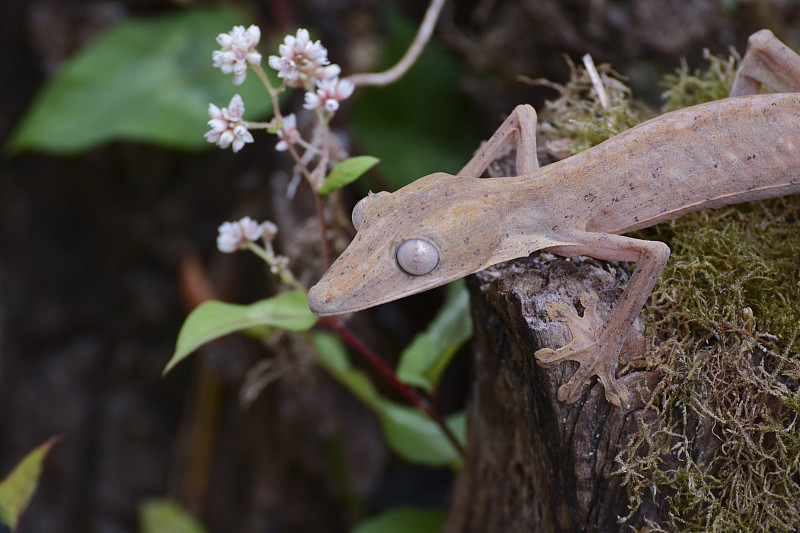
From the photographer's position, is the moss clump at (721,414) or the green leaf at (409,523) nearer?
the moss clump at (721,414)

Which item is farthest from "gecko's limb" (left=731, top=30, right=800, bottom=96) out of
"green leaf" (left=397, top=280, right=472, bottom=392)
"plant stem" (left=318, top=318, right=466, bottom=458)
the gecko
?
"plant stem" (left=318, top=318, right=466, bottom=458)

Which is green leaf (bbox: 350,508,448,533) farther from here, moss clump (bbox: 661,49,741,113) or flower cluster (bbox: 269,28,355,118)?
moss clump (bbox: 661,49,741,113)

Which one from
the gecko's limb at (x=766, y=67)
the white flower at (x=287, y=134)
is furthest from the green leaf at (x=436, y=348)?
the gecko's limb at (x=766, y=67)

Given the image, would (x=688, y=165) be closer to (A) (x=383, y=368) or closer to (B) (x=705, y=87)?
(B) (x=705, y=87)

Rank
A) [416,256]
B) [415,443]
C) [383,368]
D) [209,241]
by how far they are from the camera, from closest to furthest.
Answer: [416,256] < [383,368] < [415,443] < [209,241]

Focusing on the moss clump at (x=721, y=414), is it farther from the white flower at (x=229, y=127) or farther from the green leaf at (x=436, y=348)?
the white flower at (x=229, y=127)

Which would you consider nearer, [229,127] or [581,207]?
[229,127]

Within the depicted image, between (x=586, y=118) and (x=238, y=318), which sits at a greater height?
(x=586, y=118)

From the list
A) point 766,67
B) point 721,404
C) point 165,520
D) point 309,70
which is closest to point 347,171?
point 309,70
